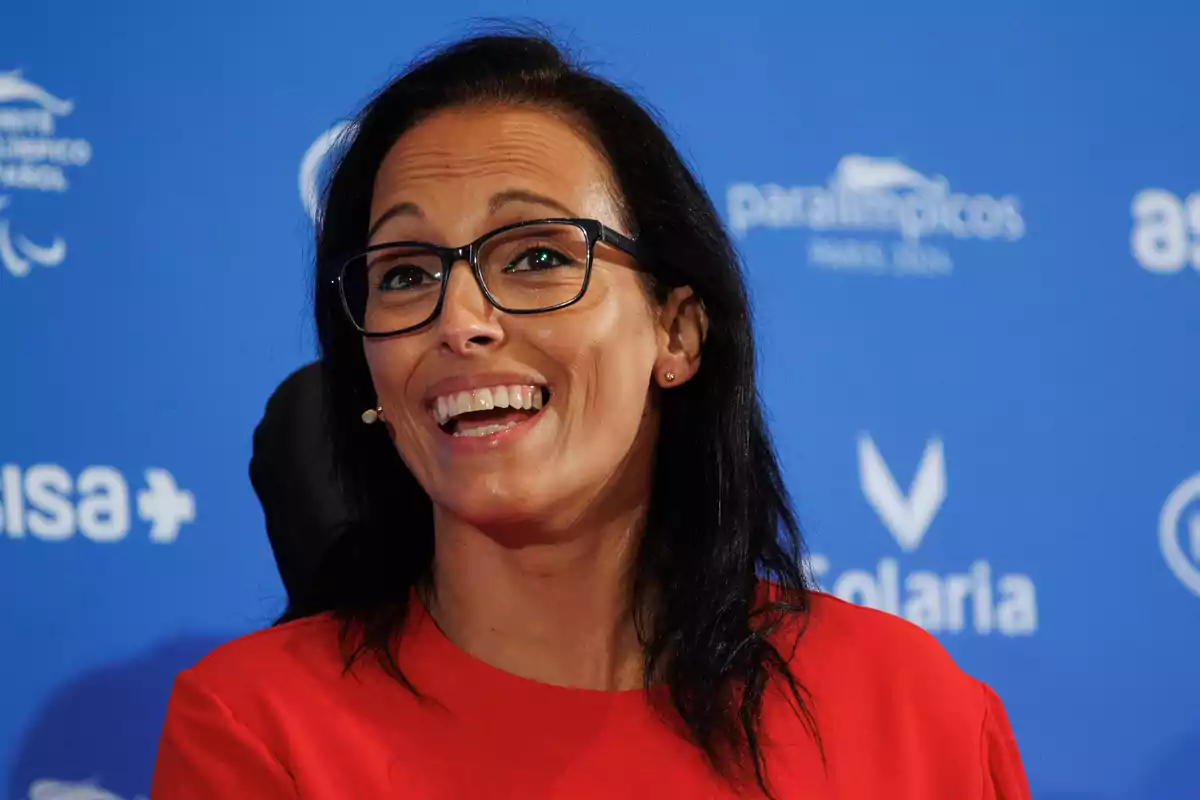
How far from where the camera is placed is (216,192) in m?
1.71

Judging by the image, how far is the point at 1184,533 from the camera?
6.09 feet

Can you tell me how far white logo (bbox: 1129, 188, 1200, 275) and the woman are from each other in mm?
940

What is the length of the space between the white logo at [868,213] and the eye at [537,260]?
0.79 metres

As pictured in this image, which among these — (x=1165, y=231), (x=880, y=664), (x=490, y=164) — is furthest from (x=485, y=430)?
(x=1165, y=231)

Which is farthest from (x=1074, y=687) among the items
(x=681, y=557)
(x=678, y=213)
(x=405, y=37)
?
(x=405, y=37)

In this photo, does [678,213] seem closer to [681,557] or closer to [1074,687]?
[681,557]

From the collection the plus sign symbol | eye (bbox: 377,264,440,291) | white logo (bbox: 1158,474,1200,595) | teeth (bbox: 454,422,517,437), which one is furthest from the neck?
white logo (bbox: 1158,474,1200,595)

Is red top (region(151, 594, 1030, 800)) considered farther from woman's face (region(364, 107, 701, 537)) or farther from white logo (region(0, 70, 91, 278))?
white logo (region(0, 70, 91, 278))

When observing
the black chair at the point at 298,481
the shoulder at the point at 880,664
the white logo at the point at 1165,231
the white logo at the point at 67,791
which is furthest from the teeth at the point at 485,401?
the white logo at the point at 1165,231

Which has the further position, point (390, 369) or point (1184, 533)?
point (1184, 533)

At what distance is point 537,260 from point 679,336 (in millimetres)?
198

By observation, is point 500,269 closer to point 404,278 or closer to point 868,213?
point 404,278

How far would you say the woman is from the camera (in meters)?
1.03

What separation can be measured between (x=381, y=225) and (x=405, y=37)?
2.52 feet
